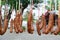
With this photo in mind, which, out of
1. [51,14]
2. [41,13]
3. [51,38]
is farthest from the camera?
[51,38]

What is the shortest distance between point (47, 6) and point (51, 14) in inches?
7.0

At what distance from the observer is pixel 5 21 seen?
183cm

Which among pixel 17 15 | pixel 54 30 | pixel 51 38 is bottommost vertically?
pixel 51 38

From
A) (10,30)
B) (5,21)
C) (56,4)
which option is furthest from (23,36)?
(56,4)

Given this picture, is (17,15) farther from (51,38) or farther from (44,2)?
(51,38)

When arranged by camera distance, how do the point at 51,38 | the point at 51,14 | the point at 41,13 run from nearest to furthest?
the point at 51,14, the point at 41,13, the point at 51,38

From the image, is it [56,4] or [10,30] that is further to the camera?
[10,30]

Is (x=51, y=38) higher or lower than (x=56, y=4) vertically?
lower

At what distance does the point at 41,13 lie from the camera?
1.87 meters

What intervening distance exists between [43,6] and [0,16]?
0.36m

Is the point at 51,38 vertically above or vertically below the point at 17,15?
below

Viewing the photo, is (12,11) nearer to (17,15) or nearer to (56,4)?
(17,15)

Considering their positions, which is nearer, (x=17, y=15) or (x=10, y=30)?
(x=17, y=15)

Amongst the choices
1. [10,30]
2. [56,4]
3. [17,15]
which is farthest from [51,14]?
[10,30]
